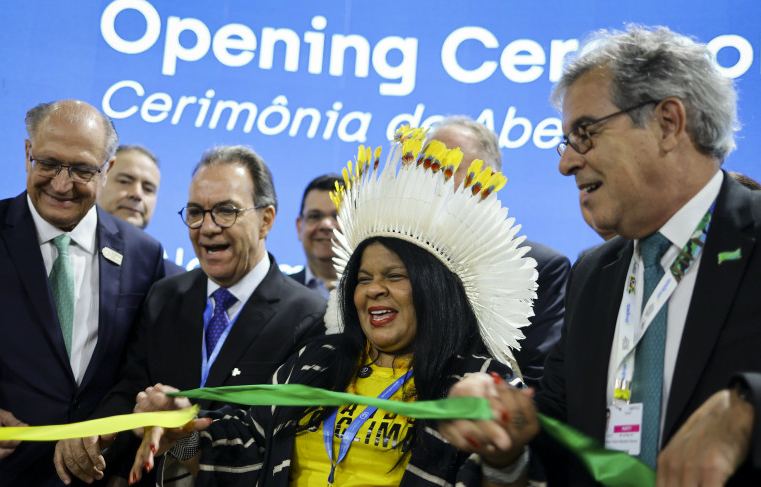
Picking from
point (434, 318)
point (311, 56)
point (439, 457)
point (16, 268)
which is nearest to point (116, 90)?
point (311, 56)

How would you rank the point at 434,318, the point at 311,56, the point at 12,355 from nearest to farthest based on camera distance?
the point at 434,318, the point at 12,355, the point at 311,56

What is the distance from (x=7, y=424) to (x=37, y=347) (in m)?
0.43

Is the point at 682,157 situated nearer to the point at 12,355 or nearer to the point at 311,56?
the point at 12,355

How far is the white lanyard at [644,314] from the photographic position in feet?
7.37

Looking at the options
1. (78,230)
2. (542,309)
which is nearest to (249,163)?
(78,230)

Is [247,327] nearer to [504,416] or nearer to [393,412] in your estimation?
[393,412]

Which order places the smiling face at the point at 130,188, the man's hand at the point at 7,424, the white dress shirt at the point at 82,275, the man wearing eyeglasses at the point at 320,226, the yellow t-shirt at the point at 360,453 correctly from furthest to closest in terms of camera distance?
the smiling face at the point at 130,188 → the man wearing eyeglasses at the point at 320,226 → the white dress shirt at the point at 82,275 → the man's hand at the point at 7,424 → the yellow t-shirt at the point at 360,453

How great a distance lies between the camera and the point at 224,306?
13.4 feet

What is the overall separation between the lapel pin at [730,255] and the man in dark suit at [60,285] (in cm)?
283

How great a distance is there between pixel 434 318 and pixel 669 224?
3.33 ft

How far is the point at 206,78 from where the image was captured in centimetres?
579

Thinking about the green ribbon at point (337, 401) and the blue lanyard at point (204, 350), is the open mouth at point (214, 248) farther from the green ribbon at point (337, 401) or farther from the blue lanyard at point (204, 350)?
the green ribbon at point (337, 401)

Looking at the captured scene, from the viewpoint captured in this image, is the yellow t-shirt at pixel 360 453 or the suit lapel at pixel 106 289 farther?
the suit lapel at pixel 106 289

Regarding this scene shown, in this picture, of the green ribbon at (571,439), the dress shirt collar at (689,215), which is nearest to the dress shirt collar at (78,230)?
the green ribbon at (571,439)
